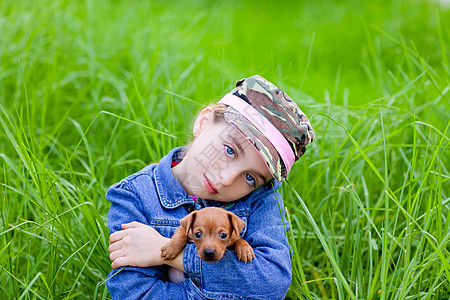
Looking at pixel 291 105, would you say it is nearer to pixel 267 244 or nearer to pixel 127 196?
pixel 267 244

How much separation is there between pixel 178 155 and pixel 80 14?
3.38 metres

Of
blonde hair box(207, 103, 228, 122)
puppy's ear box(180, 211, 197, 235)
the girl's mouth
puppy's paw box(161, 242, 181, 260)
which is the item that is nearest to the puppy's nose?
puppy's ear box(180, 211, 197, 235)

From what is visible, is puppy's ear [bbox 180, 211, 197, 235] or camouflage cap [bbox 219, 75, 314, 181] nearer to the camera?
puppy's ear [bbox 180, 211, 197, 235]

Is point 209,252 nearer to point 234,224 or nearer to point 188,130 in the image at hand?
point 234,224

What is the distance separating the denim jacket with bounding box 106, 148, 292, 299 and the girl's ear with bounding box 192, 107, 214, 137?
148 mm

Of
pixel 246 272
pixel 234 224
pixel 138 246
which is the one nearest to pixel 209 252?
pixel 234 224

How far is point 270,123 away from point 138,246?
62cm

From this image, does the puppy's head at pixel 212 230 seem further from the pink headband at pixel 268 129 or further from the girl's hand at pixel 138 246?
the pink headband at pixel 268 129

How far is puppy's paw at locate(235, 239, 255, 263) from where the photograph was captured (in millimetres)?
1695

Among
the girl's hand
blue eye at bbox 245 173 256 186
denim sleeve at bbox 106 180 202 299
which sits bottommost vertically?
denim sleeve at bbox 106 180 202 299

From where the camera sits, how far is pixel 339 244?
2346 mm

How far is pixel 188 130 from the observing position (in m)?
2.50

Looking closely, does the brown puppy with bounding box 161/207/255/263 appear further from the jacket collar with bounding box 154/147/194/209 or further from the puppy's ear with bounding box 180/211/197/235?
the jacket collar with bounding box 154/147/194/209

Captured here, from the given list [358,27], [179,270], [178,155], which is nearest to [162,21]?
[358,27]
